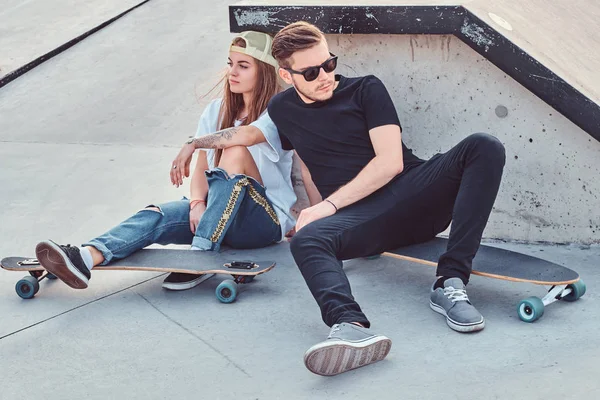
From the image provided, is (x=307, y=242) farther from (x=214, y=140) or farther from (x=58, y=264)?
(x=58, y=264)

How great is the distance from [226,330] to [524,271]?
1.19m

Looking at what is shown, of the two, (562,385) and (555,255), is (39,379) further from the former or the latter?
(555,255)

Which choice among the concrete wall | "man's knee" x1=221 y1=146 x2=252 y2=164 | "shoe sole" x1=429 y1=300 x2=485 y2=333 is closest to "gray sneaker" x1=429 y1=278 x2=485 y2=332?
"shoe sole" x1=429 y1=300 x2=485 y2=333

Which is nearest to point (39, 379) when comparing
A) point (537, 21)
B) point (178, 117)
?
point (537, 21)

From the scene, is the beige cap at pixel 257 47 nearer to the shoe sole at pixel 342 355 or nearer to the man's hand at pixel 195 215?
the man's hand at pixel 195 215

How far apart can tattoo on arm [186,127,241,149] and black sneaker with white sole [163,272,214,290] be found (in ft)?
1.95

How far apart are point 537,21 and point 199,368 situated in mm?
2854

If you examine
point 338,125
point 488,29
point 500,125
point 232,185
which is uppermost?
point 488,29

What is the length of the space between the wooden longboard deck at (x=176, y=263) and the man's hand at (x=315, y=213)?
0.36 meters

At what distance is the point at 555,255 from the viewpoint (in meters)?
3.87

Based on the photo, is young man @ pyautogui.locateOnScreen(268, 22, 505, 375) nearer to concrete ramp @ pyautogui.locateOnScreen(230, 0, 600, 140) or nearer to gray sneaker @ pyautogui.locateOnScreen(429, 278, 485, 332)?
gray sneaker @ pyautogui.locateOnScreen(429, 278, 485, 332)

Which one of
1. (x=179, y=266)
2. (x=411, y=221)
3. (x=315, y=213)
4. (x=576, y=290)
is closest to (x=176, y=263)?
(x=179, y=266)

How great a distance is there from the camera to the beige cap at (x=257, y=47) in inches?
159

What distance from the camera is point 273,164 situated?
409cm
